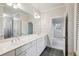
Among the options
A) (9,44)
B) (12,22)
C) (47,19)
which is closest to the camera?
(9,44)

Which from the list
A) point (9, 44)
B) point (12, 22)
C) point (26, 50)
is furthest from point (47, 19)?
point (9, 44)

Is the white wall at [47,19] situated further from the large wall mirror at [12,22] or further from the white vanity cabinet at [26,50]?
the white vanity cabinet at [26,50]

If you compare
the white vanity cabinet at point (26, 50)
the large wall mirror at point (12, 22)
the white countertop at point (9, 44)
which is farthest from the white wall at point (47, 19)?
the white countertop at point (9, 44)

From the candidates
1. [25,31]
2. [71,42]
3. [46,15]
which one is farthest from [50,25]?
[71,42]

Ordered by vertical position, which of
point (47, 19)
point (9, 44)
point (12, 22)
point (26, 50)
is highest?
point (47, 19)

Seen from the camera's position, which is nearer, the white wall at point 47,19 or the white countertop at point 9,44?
the white countertop at point 9,44

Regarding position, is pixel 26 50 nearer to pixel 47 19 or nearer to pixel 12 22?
pixel 12 22

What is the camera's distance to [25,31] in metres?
2.87

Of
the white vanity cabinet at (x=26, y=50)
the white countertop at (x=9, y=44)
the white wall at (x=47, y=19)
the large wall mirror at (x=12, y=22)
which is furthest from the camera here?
the white wall at (x=47, y=19)

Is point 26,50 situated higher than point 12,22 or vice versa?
point 12,22

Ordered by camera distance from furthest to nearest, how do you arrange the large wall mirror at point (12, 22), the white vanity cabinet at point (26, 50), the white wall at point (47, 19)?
1. the white wall at point (47, 19)
2. the large wall mirror at point (12, 22)
3. the white vanity cabinet at point (26, 50)

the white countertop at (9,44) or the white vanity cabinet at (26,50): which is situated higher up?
the white countertop at (9,44)

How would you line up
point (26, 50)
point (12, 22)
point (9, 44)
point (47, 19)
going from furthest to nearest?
1. point (47, 19)
2. point (12, 22)
3. point (26, 50)
4. point (9, 44)

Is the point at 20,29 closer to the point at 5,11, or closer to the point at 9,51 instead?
the point at 5,11
